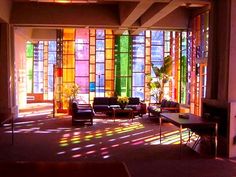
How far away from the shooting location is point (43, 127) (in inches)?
467

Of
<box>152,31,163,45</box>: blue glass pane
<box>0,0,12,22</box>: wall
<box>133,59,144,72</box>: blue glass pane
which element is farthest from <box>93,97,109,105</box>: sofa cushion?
<box>0,0,12,22</box>: wall

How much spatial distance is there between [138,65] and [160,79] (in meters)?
2.43

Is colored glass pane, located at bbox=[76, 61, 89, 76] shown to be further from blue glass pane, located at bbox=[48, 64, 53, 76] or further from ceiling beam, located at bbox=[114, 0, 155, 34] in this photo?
blue glass pane, located at bbox=[48, 64, 53, 76]

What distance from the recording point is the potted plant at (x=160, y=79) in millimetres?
15430

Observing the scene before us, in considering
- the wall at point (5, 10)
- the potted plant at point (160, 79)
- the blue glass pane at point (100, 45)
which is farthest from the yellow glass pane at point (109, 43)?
the wall at point (5, 10)

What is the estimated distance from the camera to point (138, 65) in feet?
59.1

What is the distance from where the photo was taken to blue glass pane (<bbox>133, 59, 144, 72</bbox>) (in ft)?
58.9

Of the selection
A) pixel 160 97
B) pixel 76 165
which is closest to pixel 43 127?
pixel 160 97

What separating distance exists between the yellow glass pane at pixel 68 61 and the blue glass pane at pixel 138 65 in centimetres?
287

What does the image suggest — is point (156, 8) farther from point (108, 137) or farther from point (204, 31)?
point (108, 137)

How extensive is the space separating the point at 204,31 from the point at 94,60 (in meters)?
6.31

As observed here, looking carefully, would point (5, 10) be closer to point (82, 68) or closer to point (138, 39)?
point (82, 68)

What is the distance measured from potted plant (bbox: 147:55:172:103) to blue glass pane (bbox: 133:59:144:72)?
3.77 ft

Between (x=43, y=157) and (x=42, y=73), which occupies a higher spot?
(x=42, y=73)
